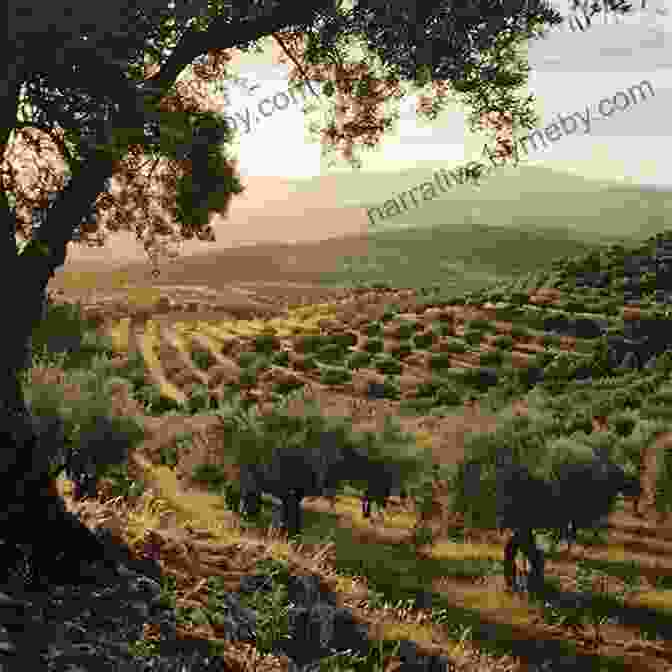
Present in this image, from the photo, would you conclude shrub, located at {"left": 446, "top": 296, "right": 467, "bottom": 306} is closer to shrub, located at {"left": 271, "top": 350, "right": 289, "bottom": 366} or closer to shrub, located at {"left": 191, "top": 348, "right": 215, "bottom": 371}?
shrub, located at {"left": 271, "top": 350, "right": 289, "bottom": 366}

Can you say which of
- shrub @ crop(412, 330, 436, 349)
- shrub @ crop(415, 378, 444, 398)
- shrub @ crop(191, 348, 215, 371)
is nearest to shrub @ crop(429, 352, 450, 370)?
shrub @ crop(415, 378, 444, 398)

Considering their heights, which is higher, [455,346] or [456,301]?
[456,301]

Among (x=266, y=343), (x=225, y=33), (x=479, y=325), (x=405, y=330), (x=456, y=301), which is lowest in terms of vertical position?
(x=266, y=343)

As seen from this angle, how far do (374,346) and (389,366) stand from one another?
759cm

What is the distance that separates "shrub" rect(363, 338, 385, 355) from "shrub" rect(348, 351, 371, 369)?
2.94 m

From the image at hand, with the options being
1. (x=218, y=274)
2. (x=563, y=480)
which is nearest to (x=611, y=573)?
(x=563, y=480)

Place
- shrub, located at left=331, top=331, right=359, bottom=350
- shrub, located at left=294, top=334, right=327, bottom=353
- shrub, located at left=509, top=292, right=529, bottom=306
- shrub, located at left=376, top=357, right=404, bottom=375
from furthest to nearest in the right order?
shrub, located at left=509, top=292, right=529, bottom=306 → shrub, located at left=331, top=331, right=359, bottom=350 → shrub, located at left=294, top=334, right=327, bottom=353 → shrub, located at left=376, top=357, right=404, bottom=375

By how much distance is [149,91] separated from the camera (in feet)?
24.2

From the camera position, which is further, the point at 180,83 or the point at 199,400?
the point at 199,400

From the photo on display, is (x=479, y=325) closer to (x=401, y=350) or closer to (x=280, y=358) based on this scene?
(x=401, y=350)

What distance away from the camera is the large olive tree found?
7.08m

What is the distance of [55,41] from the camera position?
6863 millimetres

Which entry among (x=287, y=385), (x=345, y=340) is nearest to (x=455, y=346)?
(x=345, y=340)

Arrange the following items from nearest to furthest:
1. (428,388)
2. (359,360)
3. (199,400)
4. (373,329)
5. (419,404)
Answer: (199,400), (419,404), (428,388), (359,360), (373,329)
